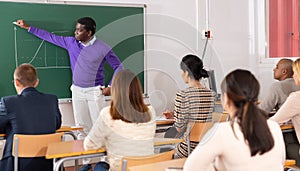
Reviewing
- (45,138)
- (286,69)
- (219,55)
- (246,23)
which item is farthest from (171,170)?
(246,23)

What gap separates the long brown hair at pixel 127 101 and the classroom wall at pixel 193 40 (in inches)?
95.2

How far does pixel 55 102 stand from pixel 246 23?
3752 mm

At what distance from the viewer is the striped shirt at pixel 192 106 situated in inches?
131

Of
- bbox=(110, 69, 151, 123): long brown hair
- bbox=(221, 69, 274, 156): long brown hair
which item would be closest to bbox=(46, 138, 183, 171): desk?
bbox=(110, 69, 151, 123): long brown hair

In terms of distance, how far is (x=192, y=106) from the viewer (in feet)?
10.9

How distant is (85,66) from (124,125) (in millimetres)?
2071

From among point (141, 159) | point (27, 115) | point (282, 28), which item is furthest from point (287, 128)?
point (282, 28)

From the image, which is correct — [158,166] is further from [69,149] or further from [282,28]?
[282,28]

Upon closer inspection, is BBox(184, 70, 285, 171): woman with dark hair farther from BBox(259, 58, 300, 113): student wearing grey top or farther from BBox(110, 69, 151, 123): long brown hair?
BBox(259, 58, 300, 113): student wearing grey top

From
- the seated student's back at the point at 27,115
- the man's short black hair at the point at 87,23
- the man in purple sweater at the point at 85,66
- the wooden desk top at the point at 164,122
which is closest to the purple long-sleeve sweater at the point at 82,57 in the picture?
the man in purple sweater at the point at 85,66

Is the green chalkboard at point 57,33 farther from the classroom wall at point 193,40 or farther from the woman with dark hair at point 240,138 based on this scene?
the woman with dark hair at point 240,138

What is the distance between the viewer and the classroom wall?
203 inches

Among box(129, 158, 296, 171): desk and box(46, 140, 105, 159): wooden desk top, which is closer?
box(129, 158, 296, 171): desk

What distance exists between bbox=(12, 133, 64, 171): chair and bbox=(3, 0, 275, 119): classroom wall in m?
2.34
